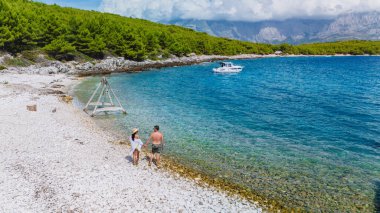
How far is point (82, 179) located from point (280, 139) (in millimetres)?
16783

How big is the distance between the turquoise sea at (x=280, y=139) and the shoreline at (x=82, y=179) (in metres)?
3.24

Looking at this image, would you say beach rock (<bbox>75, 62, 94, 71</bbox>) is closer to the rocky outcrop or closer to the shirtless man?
the rocky outcrop

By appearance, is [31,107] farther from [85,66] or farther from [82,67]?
[85,66]

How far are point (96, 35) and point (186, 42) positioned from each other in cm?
5870

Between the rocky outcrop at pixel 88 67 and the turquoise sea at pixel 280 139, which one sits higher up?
the rocky outcrop at pixel 88 67

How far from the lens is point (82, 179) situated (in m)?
16.9

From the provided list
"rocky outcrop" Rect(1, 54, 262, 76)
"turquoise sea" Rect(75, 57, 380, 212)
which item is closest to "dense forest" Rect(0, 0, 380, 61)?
"rocky outcrop" Rect(1, 54, 262, 76)

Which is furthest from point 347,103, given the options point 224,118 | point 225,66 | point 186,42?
point 186,42

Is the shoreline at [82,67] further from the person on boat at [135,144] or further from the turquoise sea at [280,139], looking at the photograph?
the person on boat at [135,144]

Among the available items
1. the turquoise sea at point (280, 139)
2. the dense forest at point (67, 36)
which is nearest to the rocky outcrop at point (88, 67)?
the dense forest at point (67, 36)

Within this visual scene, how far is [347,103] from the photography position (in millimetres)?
43406

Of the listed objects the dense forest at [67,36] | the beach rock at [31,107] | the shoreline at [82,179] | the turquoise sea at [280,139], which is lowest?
the turquoise sea at [280,139]

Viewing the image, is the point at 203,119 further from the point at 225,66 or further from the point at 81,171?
the point at 225,66

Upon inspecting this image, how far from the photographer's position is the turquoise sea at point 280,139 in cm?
1731
